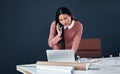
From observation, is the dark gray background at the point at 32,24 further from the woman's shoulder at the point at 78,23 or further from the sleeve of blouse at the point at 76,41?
the sleeve of blouse at the point at 76,41

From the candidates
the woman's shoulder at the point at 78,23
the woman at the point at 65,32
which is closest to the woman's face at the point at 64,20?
the woman at the point at 65,32

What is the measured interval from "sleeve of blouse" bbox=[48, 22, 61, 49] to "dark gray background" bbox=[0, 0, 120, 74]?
162 mm

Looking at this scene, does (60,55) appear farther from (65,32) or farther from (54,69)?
(65,32)

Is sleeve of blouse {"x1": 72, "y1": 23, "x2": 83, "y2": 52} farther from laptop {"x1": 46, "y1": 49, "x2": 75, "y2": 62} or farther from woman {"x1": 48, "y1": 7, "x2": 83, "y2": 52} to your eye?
laptop {"x1": 46, "y1": 49, "x2": 75, "y2": 62}

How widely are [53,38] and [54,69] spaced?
1178 millimetres

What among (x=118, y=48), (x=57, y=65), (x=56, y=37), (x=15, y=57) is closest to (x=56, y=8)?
(x=56, y=37)

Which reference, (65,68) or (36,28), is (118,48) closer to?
(36,28)

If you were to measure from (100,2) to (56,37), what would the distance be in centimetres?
98

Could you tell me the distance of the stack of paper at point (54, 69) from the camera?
66.5 inches

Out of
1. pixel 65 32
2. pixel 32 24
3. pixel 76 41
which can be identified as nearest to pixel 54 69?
pixel 65 32

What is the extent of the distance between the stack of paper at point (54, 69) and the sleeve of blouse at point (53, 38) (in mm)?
935

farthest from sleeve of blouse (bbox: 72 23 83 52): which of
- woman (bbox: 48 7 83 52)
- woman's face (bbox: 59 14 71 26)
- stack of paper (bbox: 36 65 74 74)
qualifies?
stack of paper (bbox: 36 65 74 74)

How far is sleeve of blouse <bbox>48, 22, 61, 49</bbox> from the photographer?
2.73 meters

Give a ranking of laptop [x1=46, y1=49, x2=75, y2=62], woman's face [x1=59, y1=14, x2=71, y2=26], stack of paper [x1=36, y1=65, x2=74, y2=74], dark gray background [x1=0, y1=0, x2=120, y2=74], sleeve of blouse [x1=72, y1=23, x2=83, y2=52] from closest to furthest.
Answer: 1. stack of paper [x1=36, y1=65, x2=74, y2=74]
2. laptop [x1=46, y1=49, x2=75, y2=62]
3. woman's face [x1=59, y1=14, x2=71, y2=26]
4. sleeve of blouse [x1=72, y1=23, x2=83, y2=52]
5. dark gray background [x1=0, y1=0, x2=120, y2=74]
